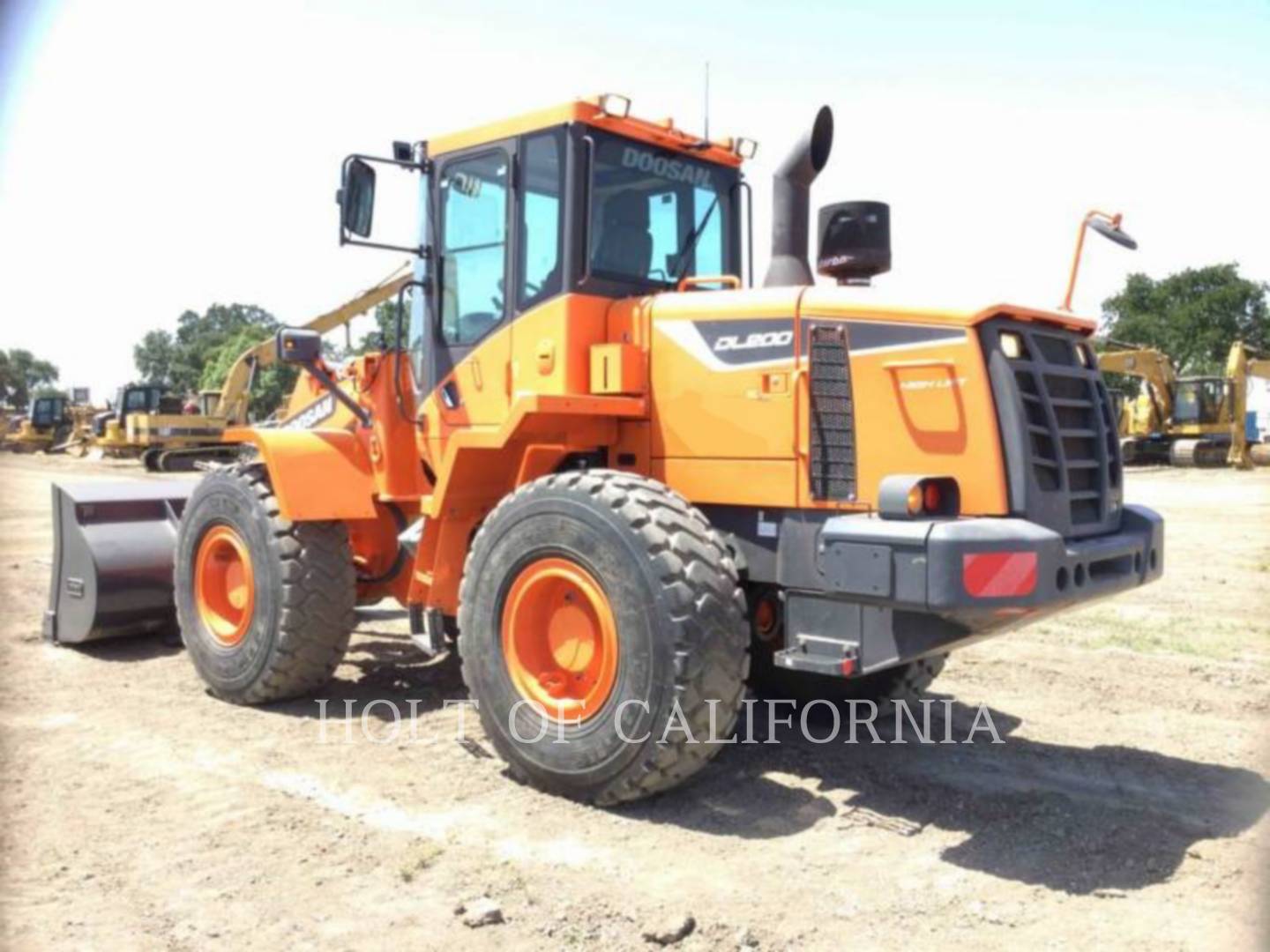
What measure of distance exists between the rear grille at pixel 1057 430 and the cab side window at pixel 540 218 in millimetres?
2103

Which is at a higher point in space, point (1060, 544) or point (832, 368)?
point (832, 368)

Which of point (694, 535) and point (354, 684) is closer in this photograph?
point (694, 535)

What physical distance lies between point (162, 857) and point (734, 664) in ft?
7.38

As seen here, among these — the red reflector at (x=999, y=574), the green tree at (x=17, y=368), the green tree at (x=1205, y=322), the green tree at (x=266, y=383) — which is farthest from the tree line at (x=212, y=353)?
the green tree at (x=1205, y=322)

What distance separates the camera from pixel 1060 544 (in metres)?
4.14

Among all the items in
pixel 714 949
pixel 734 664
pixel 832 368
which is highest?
pixel 832 368

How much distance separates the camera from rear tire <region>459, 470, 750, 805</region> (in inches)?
170

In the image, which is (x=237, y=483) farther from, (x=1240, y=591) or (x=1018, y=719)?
(x=1240, y=591)

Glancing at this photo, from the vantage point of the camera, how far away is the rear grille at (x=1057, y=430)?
4258mm

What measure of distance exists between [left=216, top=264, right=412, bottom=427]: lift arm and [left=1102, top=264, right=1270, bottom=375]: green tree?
41.2 meters

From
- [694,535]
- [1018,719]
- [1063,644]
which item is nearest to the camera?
[694,535]

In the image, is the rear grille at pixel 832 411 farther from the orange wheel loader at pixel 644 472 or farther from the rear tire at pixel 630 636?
the rear tire at pixel 630 636

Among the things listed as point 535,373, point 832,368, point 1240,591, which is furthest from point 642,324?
point 1240,591

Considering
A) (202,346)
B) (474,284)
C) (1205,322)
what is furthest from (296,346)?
(202,346)
